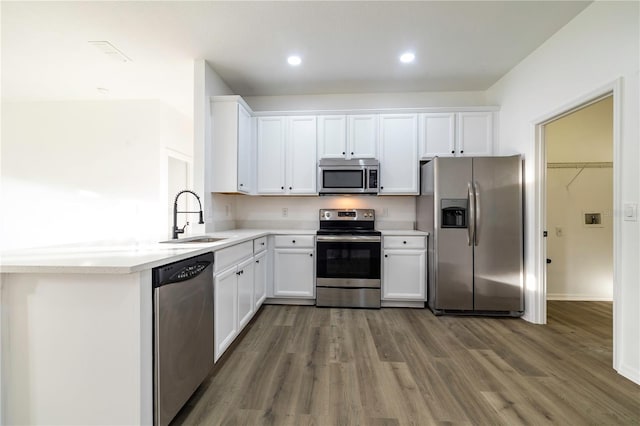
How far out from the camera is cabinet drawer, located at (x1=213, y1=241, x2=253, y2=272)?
1.89 meters

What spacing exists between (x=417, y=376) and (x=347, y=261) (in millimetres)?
1466

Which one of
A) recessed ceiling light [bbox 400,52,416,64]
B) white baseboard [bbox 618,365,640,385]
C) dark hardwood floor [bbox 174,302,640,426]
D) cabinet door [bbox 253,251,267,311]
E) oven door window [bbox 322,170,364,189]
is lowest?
dark hardwood floor [bbox 174,302,640,426]

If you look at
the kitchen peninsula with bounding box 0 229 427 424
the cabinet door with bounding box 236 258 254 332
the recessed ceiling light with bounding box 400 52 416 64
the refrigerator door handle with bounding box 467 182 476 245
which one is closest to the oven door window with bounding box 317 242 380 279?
the cabinet door with bounding box 236 258 254 332

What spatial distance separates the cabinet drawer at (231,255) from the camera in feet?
6.19

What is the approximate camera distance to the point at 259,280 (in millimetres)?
2904

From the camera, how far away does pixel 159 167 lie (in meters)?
3.79

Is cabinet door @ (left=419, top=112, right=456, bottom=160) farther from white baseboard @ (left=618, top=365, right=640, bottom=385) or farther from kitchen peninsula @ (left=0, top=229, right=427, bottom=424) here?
kitchen peninsula @ (left=0, top=229, right=427, bottom=424)

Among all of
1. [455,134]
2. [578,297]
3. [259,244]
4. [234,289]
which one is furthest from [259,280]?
[578,297]

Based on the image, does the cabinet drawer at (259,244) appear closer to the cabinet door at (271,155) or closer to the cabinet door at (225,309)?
the cabinet door at (225,309)

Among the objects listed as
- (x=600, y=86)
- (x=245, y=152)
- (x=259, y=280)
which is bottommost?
(x=259, y=280)

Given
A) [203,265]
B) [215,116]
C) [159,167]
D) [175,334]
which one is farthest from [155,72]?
[175,334]

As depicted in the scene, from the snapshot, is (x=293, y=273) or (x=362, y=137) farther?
(x=362, y=137)

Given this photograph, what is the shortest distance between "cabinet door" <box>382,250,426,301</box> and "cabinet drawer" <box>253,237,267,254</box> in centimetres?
142

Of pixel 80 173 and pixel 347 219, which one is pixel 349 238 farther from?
pixel 80 173
